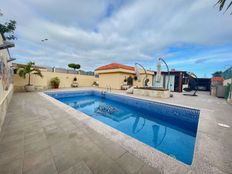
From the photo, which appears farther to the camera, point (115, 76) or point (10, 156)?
point (115, 76)

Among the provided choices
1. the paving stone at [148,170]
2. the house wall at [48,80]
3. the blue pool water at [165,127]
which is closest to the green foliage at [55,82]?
the house wall at [48,80]

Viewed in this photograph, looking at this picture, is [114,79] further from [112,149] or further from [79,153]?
[79,153]

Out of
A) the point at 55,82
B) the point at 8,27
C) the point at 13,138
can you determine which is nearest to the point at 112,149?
the point at 13,138

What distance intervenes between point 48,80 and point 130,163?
1581 cm

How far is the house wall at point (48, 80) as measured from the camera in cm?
1123

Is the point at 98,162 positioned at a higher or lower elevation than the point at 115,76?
lower

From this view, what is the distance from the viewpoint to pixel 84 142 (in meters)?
2.60

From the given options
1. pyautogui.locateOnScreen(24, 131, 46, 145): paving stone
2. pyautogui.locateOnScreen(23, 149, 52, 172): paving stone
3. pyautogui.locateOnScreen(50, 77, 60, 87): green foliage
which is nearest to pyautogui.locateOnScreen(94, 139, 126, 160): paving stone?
pyautogui.locateOnScreen(23, 149, 52, 172): paving stone

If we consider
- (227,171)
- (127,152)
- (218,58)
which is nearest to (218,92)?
(218,58)

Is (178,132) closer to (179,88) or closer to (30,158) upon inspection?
(30,158)

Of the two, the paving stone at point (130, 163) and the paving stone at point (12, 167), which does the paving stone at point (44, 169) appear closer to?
the paving stone at point (12, 167)

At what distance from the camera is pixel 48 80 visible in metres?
14.3

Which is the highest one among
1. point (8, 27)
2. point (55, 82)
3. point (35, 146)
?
point (8, 27)

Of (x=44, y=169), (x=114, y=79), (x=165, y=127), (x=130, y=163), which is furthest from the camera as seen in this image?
(x=114, y=79)
